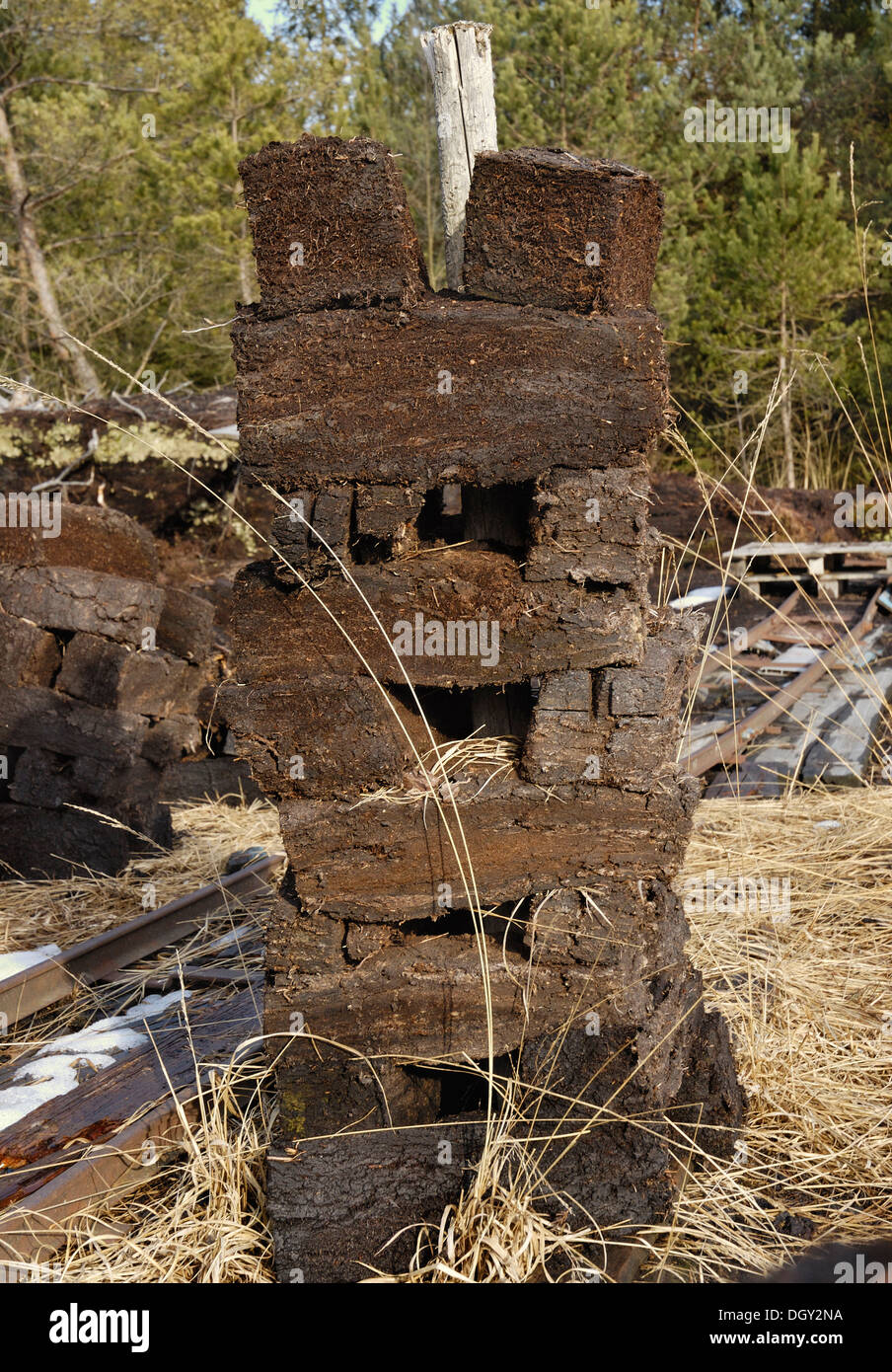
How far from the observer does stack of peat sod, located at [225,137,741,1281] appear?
2740 millimetres

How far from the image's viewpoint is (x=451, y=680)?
113 inches

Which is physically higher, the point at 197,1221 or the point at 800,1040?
the point at 800,1040

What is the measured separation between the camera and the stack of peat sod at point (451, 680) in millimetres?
2740

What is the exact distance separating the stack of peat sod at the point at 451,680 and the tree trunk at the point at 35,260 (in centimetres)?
1521

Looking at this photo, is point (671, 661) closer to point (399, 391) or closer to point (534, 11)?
point (399, 391)

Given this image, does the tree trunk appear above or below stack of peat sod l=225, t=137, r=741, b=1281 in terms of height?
above

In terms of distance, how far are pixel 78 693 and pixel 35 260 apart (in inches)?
522

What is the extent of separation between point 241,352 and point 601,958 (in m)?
1.86

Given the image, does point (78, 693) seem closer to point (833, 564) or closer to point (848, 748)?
point (848, 748)

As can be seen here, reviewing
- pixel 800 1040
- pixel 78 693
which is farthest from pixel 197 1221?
pixel 78 693

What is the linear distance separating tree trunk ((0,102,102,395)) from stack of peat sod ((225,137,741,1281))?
1521 cm

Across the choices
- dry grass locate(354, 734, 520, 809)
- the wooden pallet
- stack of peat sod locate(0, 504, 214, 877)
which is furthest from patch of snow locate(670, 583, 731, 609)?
dry grass locate(354, 734, 520, 809)

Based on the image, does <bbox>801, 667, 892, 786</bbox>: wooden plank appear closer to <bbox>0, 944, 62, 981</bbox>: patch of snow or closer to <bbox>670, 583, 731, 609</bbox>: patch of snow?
<bbox>670, 583, 731, 609</bbox>: patch of snow

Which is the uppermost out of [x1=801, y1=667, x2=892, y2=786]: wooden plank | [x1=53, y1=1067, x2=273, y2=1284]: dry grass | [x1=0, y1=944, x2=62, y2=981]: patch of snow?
[x1=801, y1=667, x2=892, y2=786]: wooden plank
